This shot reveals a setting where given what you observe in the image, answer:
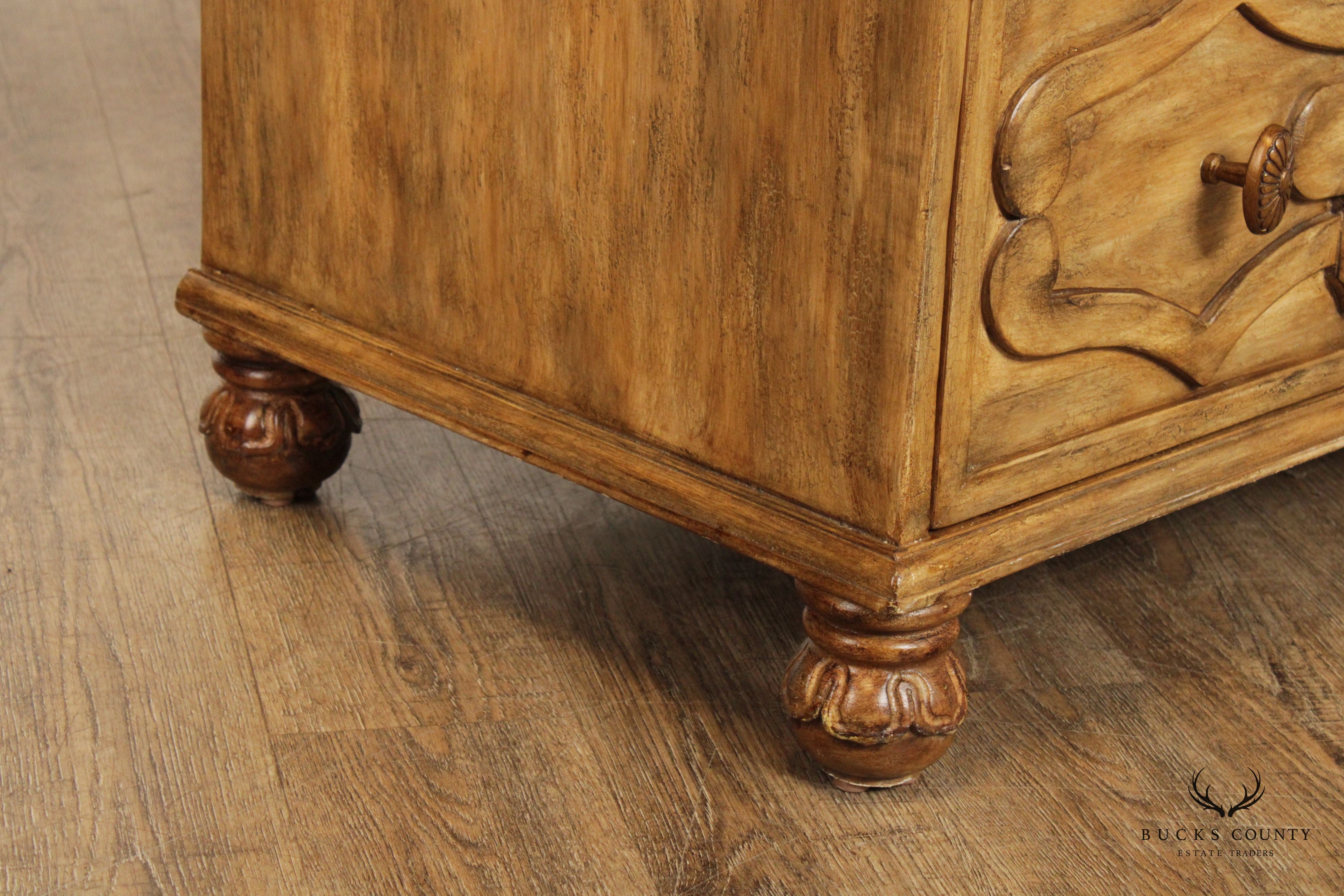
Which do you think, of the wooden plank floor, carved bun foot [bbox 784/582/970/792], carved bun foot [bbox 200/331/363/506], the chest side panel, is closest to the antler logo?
the wooden plank floor

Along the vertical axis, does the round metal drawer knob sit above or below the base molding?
above

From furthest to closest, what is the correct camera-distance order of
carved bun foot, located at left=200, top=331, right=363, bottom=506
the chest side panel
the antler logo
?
carved bun foot, located at left=200, top=331, right=363, bottom=506 → the antler logo → the chest side panel

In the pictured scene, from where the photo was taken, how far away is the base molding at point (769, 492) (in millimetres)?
837

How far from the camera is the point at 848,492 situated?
826 mm

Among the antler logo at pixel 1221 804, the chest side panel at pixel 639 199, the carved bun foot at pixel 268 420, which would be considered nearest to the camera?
the chest side panel at pixel 639 199

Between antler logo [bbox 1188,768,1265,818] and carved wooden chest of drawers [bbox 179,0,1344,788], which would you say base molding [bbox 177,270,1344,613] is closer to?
carved wooden chest of drawers [bbox 179,0,1344,788]

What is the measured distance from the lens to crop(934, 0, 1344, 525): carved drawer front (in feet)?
2.54

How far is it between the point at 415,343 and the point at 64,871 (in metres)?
0.38

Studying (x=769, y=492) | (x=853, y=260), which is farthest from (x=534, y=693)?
(x=853, y=260)

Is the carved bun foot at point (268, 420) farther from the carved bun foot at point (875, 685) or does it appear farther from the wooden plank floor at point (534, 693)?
the carved bun foot at point (875, 685)

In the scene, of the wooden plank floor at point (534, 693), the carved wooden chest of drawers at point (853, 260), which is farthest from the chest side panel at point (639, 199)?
the wooden plank floor at point (534, 693)

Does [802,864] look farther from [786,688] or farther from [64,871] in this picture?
[64,871]

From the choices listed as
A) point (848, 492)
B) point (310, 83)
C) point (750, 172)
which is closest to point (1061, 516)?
point (848, 492)

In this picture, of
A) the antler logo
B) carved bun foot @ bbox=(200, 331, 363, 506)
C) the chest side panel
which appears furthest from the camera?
carved bun foot @ bbox=(200, 331, 363, 506)
